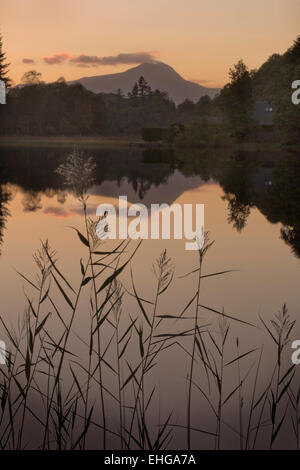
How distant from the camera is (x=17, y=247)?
11148mm

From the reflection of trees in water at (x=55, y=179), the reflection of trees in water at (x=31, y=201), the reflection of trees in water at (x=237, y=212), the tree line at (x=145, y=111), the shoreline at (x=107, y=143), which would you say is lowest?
the reflection of trees in water at (x=237, y=212)

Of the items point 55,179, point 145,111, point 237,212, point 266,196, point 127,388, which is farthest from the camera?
point 145,111

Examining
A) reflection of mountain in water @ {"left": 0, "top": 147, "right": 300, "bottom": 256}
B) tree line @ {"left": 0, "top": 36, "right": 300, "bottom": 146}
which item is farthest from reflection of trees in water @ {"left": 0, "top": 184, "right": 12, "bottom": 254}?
tree line @ {"left": 0, "top": 36, "right": 300, "bottom": 146}

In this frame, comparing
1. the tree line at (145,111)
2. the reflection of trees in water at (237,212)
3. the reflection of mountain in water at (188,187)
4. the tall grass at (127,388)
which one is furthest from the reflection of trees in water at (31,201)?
the tree line at (145,111)

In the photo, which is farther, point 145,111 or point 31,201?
point 145,111

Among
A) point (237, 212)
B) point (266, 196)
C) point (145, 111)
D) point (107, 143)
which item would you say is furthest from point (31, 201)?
point (145, 111)

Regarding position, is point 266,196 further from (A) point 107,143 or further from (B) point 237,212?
(A) point 107,143

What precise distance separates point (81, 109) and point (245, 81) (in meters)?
30.0

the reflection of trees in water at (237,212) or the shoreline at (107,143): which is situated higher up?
the shoreline at (107,143)

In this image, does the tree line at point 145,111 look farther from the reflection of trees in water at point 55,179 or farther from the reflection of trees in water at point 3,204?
the reflection of trees in water at point 3,204

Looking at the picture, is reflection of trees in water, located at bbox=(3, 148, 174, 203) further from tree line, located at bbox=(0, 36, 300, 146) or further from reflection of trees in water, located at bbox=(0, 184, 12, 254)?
tree line, located at bbox=(0, 36, 300, 146)

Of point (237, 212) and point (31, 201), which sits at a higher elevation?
point (31, 201)

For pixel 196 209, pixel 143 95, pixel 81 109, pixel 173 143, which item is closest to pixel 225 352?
pixel 196 209
